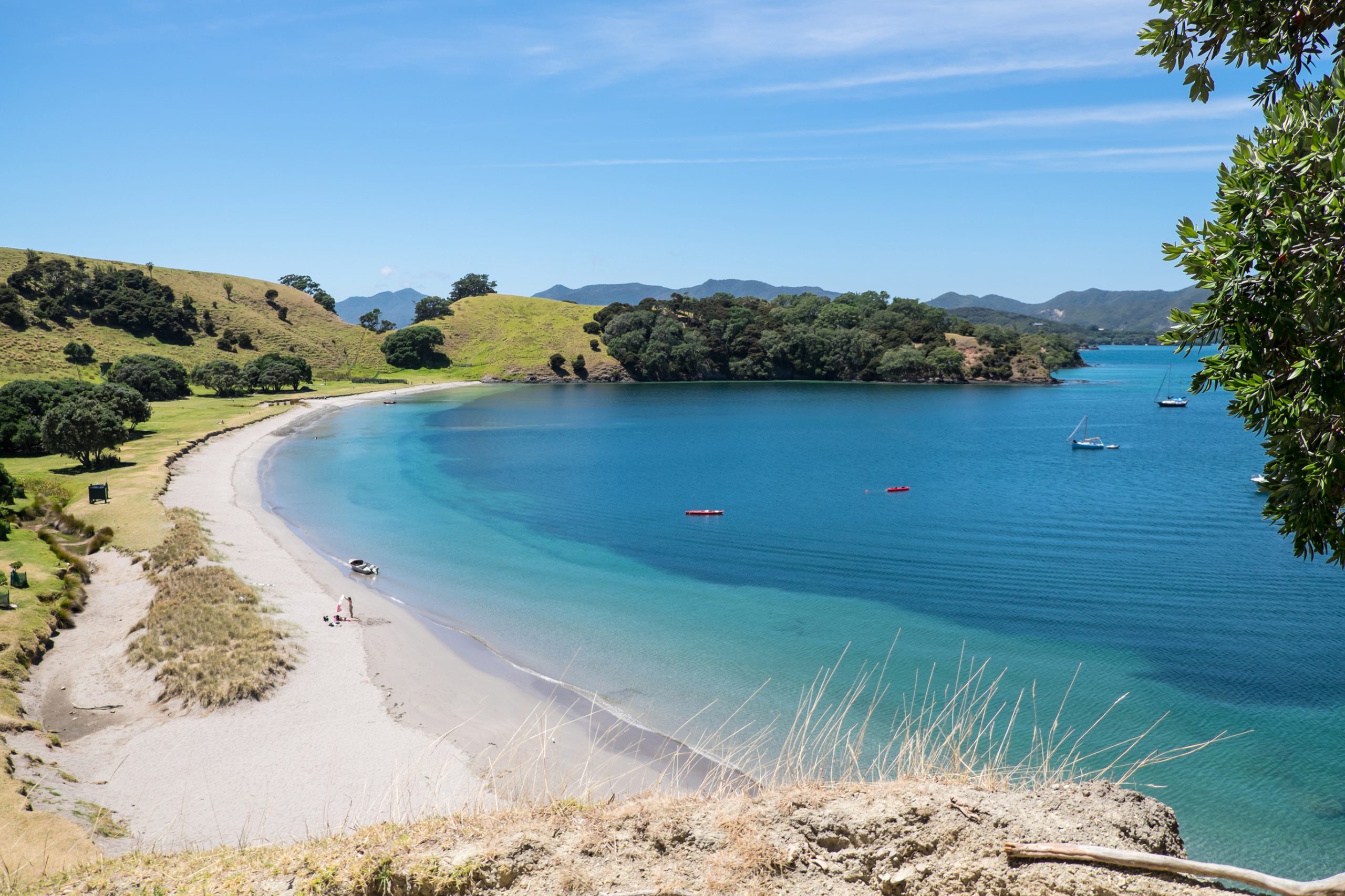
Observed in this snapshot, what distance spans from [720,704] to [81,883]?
Answer: 15199 millimetres

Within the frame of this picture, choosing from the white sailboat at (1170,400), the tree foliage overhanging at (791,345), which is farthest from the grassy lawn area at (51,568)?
the white sailboat at (1170,400)

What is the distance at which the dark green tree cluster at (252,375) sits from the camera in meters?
98.8

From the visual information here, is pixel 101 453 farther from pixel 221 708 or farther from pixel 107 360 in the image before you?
pixel 107 360

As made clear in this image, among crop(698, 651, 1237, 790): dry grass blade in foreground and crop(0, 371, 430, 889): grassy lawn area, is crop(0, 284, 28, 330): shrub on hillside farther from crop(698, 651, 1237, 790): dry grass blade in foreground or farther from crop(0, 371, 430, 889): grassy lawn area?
crop(698, 651, 1237, 790): dry grass blade in foreground

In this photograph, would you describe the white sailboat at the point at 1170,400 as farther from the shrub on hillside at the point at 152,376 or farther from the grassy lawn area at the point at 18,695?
the shrub on hillside at the point at 152,376

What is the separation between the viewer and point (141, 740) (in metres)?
17.7

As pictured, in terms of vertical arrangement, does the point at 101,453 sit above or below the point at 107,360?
below

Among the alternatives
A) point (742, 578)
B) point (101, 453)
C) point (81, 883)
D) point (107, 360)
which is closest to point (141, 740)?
point (81, 883)

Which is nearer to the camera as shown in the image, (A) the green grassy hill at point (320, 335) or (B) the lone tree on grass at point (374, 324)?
(A) the green grassy hill at point (320, 335)

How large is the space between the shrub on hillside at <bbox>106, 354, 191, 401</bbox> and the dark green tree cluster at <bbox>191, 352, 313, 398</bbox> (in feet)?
11.7

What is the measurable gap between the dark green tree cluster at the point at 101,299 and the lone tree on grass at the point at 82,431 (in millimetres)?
69677

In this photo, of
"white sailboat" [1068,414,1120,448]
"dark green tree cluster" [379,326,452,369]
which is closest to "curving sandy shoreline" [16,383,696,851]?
"white sailboat" [1068,414,1120,448]

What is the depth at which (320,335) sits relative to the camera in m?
142

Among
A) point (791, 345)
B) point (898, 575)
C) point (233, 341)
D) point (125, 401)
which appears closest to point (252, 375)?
point (233, 341)
